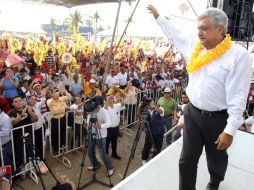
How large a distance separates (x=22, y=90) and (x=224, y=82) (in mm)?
5747

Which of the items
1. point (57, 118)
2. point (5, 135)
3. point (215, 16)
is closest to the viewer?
point (215, 16)

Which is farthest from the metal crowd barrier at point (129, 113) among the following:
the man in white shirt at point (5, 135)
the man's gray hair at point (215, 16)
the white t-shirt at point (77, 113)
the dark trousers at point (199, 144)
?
the man's gray hair at point (215, 16)

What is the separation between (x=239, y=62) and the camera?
1.67 metres

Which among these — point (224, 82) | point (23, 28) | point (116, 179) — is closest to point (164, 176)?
point (224, 82)

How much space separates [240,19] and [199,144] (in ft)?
13.2

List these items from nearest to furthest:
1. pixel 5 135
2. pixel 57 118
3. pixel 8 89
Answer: pixel 5 135
pixel 57 118
pixel 8 89

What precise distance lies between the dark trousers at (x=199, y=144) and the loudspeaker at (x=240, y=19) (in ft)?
10.6

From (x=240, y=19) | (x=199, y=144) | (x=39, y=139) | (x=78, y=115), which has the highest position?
(x=240, y=19)

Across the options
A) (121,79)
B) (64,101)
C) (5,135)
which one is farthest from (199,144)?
(121,79)

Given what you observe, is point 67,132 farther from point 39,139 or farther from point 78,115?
point 39,139

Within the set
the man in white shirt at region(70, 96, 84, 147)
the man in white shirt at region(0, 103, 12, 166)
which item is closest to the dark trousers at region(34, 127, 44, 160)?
the man in white shirt at region(0, 103, 12, 166)

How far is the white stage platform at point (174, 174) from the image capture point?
2.04 m

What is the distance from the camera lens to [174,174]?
7.47 ft

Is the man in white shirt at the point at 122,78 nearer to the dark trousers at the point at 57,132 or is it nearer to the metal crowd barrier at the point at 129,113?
the metal crowd barrier at the point at 129,113
